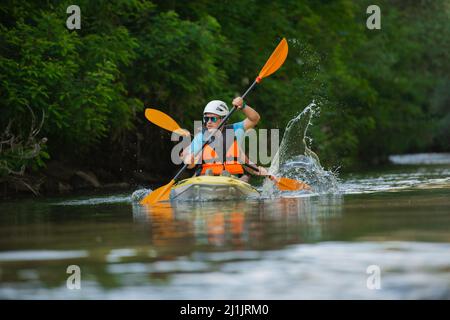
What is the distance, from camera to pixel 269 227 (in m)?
10.7

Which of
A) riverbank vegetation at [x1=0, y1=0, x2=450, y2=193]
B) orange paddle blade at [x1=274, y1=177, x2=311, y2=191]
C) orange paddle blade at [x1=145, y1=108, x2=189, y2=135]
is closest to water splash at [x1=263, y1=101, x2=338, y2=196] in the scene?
orange paddle blade at [x1=274, y1=177, x2=311, y2=191]

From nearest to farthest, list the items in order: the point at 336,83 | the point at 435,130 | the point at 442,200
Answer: the point at 442,200 < the point at 336,83 < the point at 435,130

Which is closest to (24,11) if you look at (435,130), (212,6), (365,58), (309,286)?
(212,6)

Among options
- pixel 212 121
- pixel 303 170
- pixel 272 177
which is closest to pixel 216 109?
pixel 212 121

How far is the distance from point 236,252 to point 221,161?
24.5 ft

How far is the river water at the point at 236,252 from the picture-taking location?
22.7ft

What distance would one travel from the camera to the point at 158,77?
80.8 feet

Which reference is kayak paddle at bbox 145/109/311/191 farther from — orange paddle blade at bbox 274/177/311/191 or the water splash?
the water splash

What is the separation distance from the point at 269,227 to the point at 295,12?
21888 mm

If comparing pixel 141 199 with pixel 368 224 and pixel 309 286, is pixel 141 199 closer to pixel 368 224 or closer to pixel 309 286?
pixel 368 224

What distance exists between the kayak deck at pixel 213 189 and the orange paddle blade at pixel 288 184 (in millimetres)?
1505

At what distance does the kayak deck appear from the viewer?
15.2 metres

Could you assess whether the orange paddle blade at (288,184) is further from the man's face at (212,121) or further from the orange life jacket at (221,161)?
Result: the man's face at (212,121)

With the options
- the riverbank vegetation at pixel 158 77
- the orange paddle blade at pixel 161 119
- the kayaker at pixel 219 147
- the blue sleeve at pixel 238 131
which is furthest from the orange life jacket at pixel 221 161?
the riverbank vegetation at pixel 158 77
